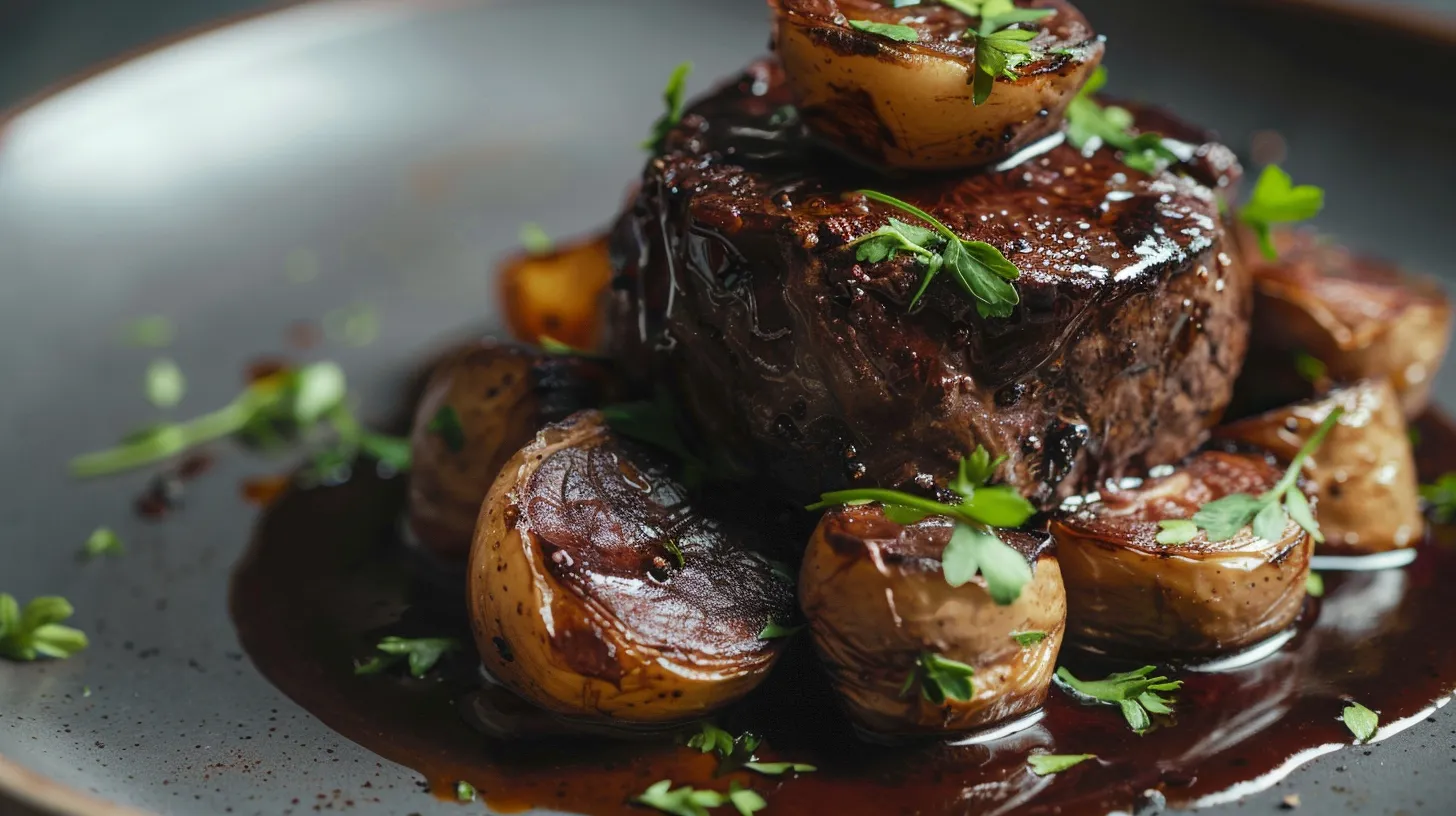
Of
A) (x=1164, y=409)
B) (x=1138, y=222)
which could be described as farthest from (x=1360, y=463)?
(x=1138, y=222)

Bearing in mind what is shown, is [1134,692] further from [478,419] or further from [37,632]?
[37,632]

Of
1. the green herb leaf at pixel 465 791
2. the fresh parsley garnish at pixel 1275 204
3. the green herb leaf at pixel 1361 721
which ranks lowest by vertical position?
the green herb leaf at pixel 1361 721

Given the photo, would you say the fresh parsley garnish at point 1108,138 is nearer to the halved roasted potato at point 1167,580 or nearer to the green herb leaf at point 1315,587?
the halved roasted potato at point 1167,580

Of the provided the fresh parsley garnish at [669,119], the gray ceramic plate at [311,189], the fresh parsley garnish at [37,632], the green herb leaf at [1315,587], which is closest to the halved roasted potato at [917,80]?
the fresh parsley garnish at [669,119]

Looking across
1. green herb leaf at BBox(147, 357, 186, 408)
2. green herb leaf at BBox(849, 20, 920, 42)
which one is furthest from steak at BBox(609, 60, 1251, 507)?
green herb leaf at BBox(147, 357, 186, 408)

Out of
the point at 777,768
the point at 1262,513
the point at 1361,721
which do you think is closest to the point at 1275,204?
the point at 1262,513

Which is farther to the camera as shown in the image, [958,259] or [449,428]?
[449,428]

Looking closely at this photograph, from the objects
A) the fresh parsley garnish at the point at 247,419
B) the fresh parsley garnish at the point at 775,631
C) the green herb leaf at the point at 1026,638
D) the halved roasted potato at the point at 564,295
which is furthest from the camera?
the halved roasted potato at the point at 564,295
